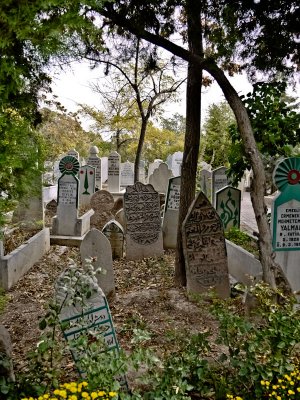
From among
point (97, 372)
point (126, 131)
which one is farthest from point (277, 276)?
point (126, 131)

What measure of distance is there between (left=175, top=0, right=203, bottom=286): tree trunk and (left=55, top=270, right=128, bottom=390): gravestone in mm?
2699

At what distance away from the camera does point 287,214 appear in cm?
473

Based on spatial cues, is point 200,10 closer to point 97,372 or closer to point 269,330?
point 269,330

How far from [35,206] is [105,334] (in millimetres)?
5660

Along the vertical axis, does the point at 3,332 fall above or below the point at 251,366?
above

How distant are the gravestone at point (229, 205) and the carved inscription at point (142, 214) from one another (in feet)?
4.82

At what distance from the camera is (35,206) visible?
8.20 meters

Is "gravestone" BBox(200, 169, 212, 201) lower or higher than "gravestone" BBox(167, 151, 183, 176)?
lower

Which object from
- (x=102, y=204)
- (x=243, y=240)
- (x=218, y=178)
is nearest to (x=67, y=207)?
(x=102, y=204)

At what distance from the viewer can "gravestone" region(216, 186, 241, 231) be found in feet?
26.7

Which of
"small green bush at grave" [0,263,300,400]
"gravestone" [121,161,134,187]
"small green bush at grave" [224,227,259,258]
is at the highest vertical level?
"gravestone" [121,161,134,187]

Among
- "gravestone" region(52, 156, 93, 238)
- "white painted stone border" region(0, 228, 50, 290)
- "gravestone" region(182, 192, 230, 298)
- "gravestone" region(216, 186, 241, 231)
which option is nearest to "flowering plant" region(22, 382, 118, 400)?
"gravestone" region(182, 192, 230, 298)

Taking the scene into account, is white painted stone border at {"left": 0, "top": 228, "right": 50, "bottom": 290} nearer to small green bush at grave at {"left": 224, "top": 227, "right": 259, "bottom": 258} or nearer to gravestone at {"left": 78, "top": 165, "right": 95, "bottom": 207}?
small green bush at grave at {"left": 224, "top": 227, "right": 259, "bottom": 258}

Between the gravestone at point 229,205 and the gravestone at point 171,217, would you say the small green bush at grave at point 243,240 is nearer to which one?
the gravestone at point 229,205
